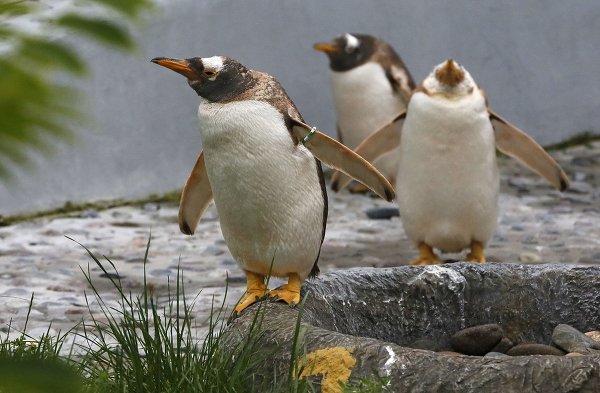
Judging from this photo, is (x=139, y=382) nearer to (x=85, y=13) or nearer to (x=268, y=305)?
(x=268, y=305)

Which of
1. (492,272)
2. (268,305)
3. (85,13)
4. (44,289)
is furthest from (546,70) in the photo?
(85,13)

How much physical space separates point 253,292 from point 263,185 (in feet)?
0.96

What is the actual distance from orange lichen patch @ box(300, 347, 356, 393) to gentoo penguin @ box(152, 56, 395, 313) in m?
0.37

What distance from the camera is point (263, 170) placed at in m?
2.42

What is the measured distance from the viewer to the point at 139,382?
7.31 feet

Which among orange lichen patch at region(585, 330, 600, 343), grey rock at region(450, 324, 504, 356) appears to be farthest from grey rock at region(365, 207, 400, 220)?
grey rock at region(450, 324, 504, 356)

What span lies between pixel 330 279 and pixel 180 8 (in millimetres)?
5153

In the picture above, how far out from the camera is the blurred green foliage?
504 mm

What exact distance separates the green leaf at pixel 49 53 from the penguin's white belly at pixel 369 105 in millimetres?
6572

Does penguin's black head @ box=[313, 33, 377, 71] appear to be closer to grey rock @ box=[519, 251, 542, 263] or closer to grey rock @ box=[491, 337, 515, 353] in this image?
grey rock @ box=[519, 251, 542, 263]

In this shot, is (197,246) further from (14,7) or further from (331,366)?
(14,7)

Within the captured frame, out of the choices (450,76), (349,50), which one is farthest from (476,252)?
(349,50)

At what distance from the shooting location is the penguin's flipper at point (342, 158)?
2.52 metres

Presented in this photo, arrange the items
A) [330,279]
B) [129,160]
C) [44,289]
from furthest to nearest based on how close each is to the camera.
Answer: [129,160] < [44,289] < [330,279]
